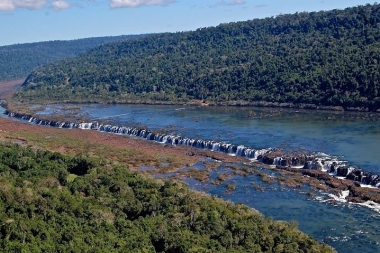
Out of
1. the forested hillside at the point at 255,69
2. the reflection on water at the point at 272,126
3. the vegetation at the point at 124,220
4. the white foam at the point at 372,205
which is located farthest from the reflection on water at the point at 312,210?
the forested hillside at the point at 255,69

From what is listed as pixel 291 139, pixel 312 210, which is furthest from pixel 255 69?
pixel 312 210

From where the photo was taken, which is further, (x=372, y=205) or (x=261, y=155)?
(x=261, y=155)

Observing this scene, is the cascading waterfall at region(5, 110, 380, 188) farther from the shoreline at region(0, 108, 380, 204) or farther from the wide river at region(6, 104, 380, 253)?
the wide river at region(6, 104, 380, 253)

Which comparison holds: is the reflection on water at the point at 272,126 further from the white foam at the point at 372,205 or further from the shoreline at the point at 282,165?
the white foam at the point at 372,205

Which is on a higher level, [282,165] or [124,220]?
[124,220]

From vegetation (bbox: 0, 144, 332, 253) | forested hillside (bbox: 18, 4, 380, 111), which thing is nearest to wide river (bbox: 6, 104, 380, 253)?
vegetation (bbox: 0, 144, 332, 253)

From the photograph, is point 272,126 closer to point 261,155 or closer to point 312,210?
point 261,155
